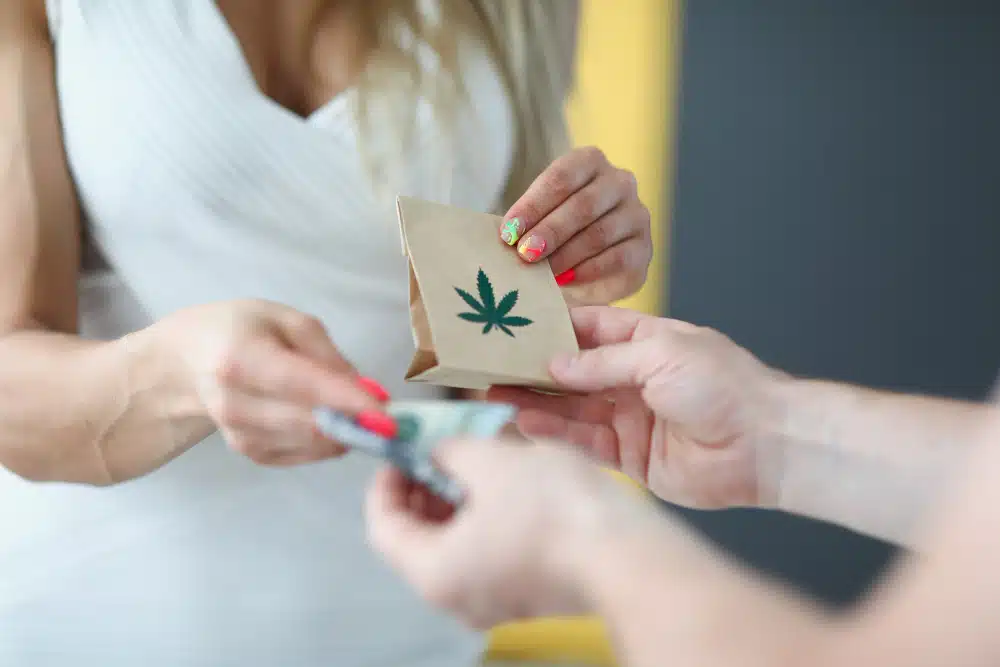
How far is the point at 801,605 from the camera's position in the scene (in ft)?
0.91

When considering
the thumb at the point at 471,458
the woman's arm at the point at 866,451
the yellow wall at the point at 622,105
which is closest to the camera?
the thumb at the point at 471,458

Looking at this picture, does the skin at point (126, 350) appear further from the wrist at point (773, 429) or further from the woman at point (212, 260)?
the wrist at point (773, 429)

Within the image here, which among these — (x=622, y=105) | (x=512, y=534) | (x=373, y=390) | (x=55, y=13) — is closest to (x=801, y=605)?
(x=512, y=534)

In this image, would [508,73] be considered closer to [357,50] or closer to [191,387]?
[357,50]

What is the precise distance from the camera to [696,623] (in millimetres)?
270

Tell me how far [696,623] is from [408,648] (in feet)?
1.37

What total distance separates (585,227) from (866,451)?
235mm

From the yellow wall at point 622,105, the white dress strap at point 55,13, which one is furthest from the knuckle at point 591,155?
the yellow wall at point 622,105

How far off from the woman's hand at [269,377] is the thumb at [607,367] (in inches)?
4.7

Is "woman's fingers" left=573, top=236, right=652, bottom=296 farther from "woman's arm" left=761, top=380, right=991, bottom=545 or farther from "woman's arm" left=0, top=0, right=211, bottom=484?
"woman's arm" left=0, top=0, right=211, bottom=484

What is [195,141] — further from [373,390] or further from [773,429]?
[773,429]

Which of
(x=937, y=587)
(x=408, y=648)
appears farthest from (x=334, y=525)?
(x=937, y=587)

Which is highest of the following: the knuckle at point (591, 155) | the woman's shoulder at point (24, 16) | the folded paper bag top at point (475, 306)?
the woman's shoulder at point (24, 16)

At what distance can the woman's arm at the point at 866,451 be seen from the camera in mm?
440
